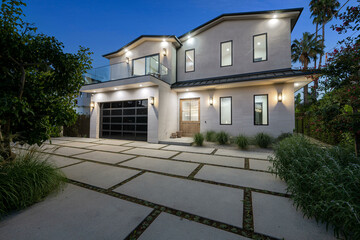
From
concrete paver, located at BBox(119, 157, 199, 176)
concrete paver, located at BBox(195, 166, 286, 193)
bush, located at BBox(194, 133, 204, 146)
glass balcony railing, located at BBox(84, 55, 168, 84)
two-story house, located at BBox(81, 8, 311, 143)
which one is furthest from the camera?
glass balcony railing, located at BBox(84, 55, 168, 84)

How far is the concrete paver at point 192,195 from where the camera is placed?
177 cm

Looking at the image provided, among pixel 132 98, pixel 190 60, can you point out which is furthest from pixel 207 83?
pixel 132 98

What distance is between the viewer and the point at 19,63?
6.48ft

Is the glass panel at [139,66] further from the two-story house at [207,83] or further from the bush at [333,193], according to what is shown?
the bush at [333,193]

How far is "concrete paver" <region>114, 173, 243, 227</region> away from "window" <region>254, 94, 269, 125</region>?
228 inches

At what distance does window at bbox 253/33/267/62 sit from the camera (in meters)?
7.31

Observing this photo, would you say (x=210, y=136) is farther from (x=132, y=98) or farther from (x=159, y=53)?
(x=159, y=53)

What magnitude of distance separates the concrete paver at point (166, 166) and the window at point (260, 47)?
22.7 feet

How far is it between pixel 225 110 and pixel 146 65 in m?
5.74

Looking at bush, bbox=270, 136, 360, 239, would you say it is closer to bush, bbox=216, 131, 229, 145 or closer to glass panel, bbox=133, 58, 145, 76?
bush, bbox=216, 131, 229, 145

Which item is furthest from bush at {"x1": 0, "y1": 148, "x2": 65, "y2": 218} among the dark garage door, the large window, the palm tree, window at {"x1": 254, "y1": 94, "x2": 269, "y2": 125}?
the palm tree

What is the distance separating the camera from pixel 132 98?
8188 mm

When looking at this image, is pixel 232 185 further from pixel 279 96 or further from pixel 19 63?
pixel 279 96

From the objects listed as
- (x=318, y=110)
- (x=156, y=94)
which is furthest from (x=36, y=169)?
(x=156, y=94)
